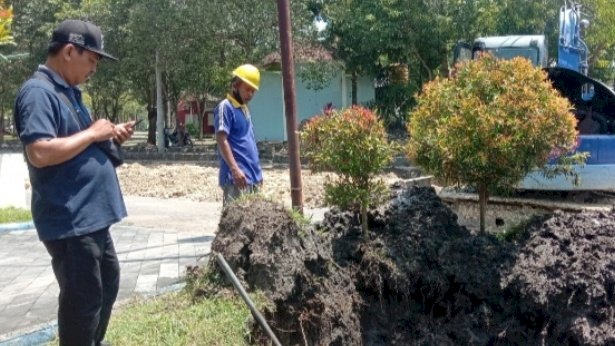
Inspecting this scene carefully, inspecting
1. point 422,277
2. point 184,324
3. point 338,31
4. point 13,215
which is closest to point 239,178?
point 184,324

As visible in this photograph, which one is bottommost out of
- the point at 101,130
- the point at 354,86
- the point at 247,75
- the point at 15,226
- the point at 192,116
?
the point at 15,226

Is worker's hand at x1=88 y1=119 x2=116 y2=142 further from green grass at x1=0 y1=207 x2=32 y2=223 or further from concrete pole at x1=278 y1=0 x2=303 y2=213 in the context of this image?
green grass at x1=0 y1=207 x2=32 y2=223

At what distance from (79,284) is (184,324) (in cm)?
95

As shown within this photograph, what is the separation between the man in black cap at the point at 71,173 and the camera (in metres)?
3.11

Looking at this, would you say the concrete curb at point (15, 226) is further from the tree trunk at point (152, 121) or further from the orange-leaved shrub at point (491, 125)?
the tree trunk at point (152, 121)

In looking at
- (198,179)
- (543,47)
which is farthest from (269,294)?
(198,179)

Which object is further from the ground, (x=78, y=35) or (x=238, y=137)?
(x=78, y=35)

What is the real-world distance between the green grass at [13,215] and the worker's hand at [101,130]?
21.5 ft

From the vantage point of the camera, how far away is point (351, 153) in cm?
469

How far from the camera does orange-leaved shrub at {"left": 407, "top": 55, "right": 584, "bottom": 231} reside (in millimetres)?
4683

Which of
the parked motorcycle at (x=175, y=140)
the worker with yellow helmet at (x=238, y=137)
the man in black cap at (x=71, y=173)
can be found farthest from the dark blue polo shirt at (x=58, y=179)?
the parked motorcycle at (x=175, y=140)

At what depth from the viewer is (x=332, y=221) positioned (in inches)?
205

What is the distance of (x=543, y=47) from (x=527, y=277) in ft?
23.1

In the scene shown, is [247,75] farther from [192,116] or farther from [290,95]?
[192,116]
